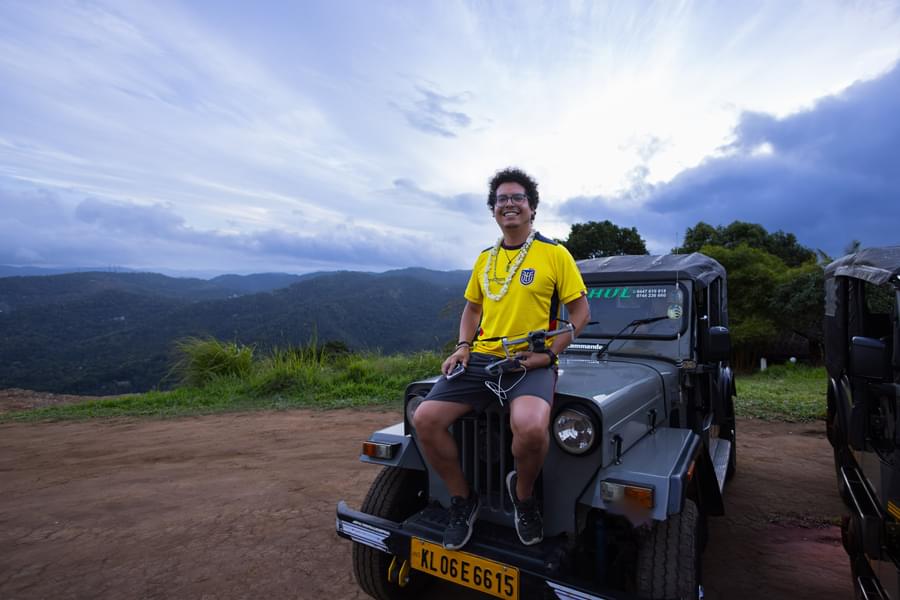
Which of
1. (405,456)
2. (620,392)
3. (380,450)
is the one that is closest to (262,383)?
(380,450)

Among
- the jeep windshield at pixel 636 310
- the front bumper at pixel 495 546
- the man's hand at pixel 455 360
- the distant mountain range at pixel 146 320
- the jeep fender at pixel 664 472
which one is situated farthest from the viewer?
the distant mountain range at pixel 146 320

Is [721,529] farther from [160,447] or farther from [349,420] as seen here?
[160,447]

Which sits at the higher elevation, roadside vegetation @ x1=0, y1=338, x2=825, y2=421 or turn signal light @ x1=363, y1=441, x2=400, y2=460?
turn signal light @ x1=363, y1=441, x2=400, y2=460

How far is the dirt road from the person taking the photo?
10.7 ft

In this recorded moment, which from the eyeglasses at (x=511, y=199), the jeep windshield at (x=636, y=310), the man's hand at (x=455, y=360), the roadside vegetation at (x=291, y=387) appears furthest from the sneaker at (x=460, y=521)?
the roadside vegetation at (x=291, y=387)

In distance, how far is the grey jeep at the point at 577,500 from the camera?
88.9 inches

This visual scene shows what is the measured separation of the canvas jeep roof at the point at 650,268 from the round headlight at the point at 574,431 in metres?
1.82

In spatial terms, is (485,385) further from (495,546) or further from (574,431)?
(495,546)

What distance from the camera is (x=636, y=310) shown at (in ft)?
13.3

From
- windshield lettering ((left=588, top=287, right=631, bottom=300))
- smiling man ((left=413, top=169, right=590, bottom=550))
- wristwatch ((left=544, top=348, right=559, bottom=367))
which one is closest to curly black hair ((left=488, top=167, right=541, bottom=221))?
smiling man ((left=413, top=169, right=590, bottom=550))

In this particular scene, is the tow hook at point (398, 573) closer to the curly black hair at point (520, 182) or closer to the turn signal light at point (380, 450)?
the turn signal light at point (380, 450)

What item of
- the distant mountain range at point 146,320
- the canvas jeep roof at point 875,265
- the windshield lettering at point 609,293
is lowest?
the distant mountain range at point 146,320

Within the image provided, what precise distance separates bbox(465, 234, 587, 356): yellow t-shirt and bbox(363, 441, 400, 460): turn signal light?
736mm

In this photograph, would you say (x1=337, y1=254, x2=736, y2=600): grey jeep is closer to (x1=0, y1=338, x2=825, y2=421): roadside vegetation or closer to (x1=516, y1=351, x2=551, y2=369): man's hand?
(x1=516, y1=351, x2=551, y2=369): man's hand
